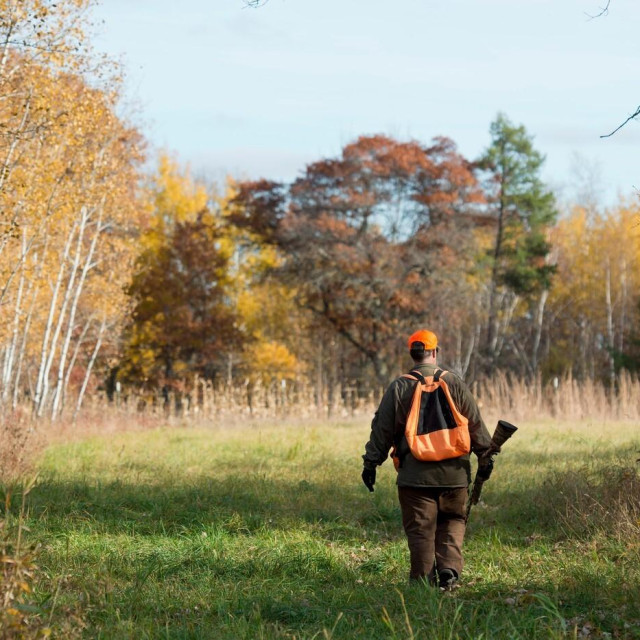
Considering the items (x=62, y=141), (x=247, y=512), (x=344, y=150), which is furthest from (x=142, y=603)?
(x=344, y=150)

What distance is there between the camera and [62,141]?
17.7 meters

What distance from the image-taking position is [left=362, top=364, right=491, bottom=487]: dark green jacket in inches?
267

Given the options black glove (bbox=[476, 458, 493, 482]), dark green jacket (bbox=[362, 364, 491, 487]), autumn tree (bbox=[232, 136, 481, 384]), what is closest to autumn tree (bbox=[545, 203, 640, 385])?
autumn tree (bbox=[232, 136, 481, 384])

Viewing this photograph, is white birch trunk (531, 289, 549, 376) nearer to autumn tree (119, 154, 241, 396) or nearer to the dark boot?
autumn tree (119, 154, 241, 396)

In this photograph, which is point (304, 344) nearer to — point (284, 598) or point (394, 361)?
point (394, 361)

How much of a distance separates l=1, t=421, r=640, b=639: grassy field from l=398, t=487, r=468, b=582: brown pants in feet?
0.90

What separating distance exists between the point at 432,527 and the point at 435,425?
77 centimetres

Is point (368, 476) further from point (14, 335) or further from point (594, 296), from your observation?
point (594, 296)

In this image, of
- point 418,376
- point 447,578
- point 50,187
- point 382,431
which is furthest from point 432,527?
point 50,187

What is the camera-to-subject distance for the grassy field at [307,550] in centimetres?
573

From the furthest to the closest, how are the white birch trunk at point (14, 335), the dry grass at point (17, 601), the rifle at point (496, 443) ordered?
1. the white birch trunk at point (14, 335)
2. the rifle at point (496, 443)
3. the dry grass at point (17, 601)

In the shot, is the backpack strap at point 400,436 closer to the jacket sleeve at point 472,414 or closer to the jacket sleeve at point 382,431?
the jacket sleeve at point 382,431

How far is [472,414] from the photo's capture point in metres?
6.95

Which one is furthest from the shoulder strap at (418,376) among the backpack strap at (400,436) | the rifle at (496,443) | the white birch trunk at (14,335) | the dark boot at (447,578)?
the white birch trunk at (14,335)
